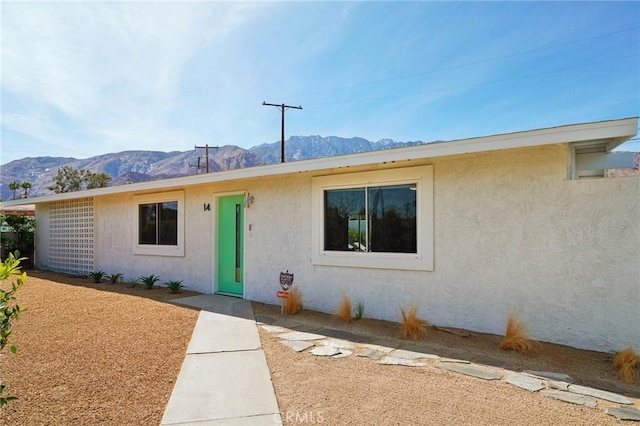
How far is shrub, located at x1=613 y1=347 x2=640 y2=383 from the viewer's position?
4.27m

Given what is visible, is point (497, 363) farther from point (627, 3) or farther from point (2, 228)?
point (2, 228)

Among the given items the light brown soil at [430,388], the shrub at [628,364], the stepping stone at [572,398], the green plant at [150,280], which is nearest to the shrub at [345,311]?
the light brown soil at [430,388]

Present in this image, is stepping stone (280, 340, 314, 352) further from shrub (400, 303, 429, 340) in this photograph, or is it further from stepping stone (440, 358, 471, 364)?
stepping stone (440, 358, 471, 364)

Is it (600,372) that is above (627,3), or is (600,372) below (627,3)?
below

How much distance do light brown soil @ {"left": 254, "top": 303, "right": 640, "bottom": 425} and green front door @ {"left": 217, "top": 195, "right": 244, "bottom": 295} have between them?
12.8 ft

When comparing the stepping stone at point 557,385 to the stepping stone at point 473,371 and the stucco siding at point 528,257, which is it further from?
the stucco siding at point 528,257

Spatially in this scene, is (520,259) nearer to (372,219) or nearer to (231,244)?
(372,219)

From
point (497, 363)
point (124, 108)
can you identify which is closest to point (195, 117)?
point (124, 108)

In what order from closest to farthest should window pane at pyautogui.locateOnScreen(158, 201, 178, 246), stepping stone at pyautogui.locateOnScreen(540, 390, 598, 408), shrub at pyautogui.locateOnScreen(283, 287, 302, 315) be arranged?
stepping stone at pyautogui.locateOnScreen(540, 390, 598, 408) → shrub at pyautogui.locateOnScreen(283, 287, 302, 315) → window pane at pyautogui.locateOnScreen(158, 201, 178, 246)

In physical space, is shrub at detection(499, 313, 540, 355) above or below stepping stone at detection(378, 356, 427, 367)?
above

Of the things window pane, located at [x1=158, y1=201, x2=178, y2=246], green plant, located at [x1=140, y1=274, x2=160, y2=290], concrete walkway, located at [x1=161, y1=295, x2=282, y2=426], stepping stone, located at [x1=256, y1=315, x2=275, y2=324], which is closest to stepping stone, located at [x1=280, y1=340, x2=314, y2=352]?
concrete walkway, located at [x1=161, y1=295, x2=282, y2=426]

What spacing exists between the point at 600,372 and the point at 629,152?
5.12 m

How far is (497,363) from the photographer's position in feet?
15.5

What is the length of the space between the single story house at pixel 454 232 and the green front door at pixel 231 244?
38 millimetres
